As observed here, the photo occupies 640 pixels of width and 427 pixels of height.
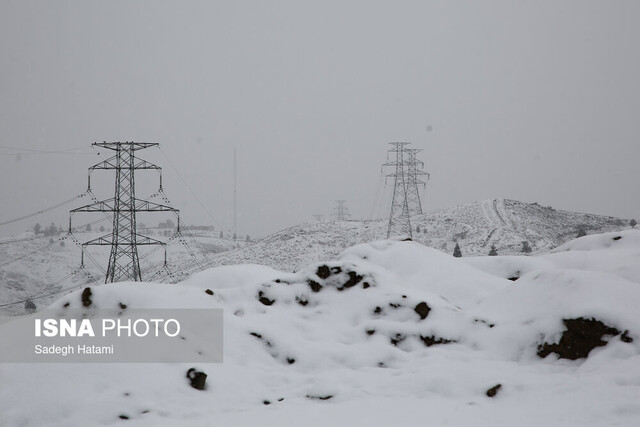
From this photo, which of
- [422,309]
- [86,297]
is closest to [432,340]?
[422,309]

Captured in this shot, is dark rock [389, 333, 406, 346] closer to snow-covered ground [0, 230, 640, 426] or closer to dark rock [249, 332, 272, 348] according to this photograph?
snow-covered ground [0, 230, 640, 426]

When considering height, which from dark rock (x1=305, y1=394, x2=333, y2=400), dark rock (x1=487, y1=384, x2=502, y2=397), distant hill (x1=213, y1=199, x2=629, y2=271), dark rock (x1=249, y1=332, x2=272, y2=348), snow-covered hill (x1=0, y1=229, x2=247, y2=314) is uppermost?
dark rock (x1=487, y1=384, x2=502, y2=397)

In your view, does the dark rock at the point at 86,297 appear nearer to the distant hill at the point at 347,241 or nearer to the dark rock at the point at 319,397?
the dark rock at the point at 319,397

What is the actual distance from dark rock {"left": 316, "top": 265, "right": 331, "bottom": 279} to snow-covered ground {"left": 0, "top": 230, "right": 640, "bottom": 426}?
0.11ft

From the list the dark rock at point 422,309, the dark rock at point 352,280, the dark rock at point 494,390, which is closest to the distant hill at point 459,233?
the dark rock at point 352,280

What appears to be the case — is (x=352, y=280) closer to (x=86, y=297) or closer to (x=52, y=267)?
(x=86, y=297)

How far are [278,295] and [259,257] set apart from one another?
43295mm

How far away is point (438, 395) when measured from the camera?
8.73 meters

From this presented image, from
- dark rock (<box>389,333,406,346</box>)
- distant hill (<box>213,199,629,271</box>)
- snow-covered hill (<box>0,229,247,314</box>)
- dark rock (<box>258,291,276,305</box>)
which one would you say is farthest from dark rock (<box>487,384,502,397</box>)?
snow-covered hill (<box>0,229,247,314</box>)

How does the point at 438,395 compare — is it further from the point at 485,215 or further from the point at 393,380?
the point at 485,215

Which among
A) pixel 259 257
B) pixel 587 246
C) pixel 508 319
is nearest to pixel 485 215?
pixel 259 257

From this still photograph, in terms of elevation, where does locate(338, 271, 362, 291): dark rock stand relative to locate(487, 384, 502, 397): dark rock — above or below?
above

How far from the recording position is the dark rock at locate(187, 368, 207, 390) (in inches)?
358

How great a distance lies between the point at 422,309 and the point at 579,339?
4004 mm
